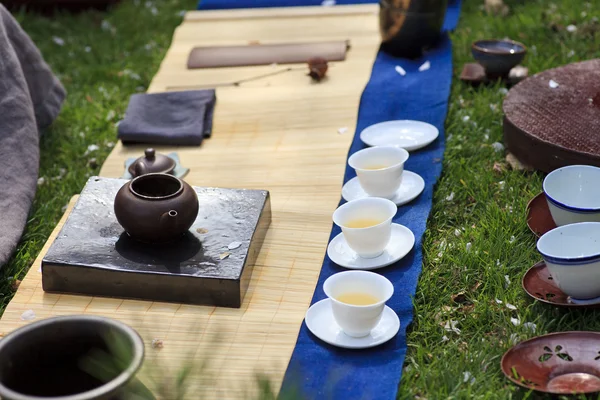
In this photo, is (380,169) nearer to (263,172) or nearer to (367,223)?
(367,223)

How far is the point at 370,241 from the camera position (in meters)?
2.78

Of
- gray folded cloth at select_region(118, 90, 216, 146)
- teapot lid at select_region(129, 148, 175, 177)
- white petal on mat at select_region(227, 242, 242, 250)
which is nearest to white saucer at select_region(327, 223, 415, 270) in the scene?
white petal on mat at select_region(227, 242, 242, 250)

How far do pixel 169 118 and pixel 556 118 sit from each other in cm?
179

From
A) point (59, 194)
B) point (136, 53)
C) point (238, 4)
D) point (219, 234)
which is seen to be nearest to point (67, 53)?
point (136, 53)

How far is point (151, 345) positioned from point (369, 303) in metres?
0.68

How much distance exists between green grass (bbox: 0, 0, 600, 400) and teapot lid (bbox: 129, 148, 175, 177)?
341mm

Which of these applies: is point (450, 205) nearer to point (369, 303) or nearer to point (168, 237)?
point (369, 303)

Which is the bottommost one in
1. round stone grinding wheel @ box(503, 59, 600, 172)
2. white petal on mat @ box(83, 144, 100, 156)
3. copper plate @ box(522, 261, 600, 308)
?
white petal on mat @ box(83, 144, 100, 156)

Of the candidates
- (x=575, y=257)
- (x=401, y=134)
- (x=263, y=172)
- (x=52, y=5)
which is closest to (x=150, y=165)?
(x=263, y=172)

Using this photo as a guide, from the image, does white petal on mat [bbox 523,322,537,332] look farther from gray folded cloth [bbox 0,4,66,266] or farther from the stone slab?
gray folded cloth [bbox 0,4,66,266]

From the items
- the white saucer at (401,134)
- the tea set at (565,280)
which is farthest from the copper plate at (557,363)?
the white saucer at (401,134)

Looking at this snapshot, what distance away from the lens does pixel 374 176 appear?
123 inches

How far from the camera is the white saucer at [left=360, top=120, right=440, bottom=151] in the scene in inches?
143

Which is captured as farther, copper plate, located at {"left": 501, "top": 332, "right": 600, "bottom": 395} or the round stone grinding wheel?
the round stone grinding wheel
